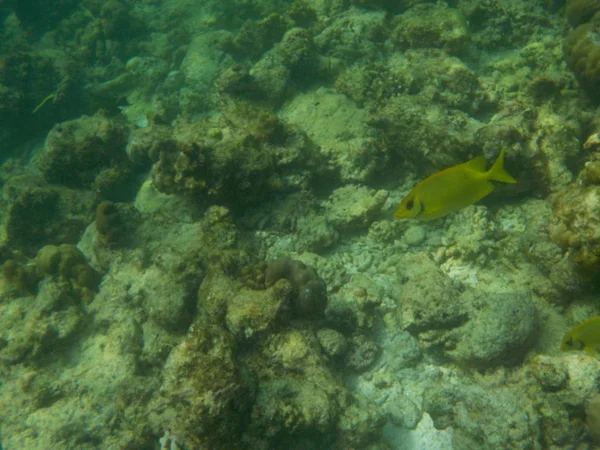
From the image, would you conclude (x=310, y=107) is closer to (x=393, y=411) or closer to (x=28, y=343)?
(x=393, y=411)

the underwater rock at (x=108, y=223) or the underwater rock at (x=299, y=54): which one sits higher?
the underwater rock at (x=299, y=54)

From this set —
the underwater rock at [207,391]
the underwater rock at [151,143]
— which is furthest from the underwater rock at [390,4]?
the underwater rock at [207,391]

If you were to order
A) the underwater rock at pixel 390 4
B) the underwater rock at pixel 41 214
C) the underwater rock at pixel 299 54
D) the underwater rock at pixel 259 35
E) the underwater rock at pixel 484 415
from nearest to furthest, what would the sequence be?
the underwater rock at pixel 484 415 → the underwater rock at pixel 41 214 → the underwater rock at pixel 299 54 → the underwater rock at pixel 390 4 → the underwater rock at pixel 259 35

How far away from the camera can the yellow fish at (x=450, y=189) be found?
241cm

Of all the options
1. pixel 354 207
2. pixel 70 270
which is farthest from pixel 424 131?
pixel 70 270

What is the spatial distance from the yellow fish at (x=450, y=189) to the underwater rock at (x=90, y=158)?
6134 millimetres

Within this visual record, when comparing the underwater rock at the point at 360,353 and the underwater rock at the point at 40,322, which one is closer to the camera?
the underwater rock at the point at 360,353

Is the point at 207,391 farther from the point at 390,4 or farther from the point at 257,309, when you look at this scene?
the point at 390,4

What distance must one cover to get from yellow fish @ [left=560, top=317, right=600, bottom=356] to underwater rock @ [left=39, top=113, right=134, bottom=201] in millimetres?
7091

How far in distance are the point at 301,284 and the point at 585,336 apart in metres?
2.37

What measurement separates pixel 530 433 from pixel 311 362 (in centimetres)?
197

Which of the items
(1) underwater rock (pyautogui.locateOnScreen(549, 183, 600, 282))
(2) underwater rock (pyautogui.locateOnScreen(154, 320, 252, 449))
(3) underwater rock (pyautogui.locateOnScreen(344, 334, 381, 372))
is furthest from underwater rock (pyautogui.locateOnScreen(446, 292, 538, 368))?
(2) underwater rock (pyautogui.locateOnScreen(154, 320, 252, 449))

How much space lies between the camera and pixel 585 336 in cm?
273

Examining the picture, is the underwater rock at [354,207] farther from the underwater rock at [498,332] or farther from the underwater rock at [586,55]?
the underwater rock at [586,55]
